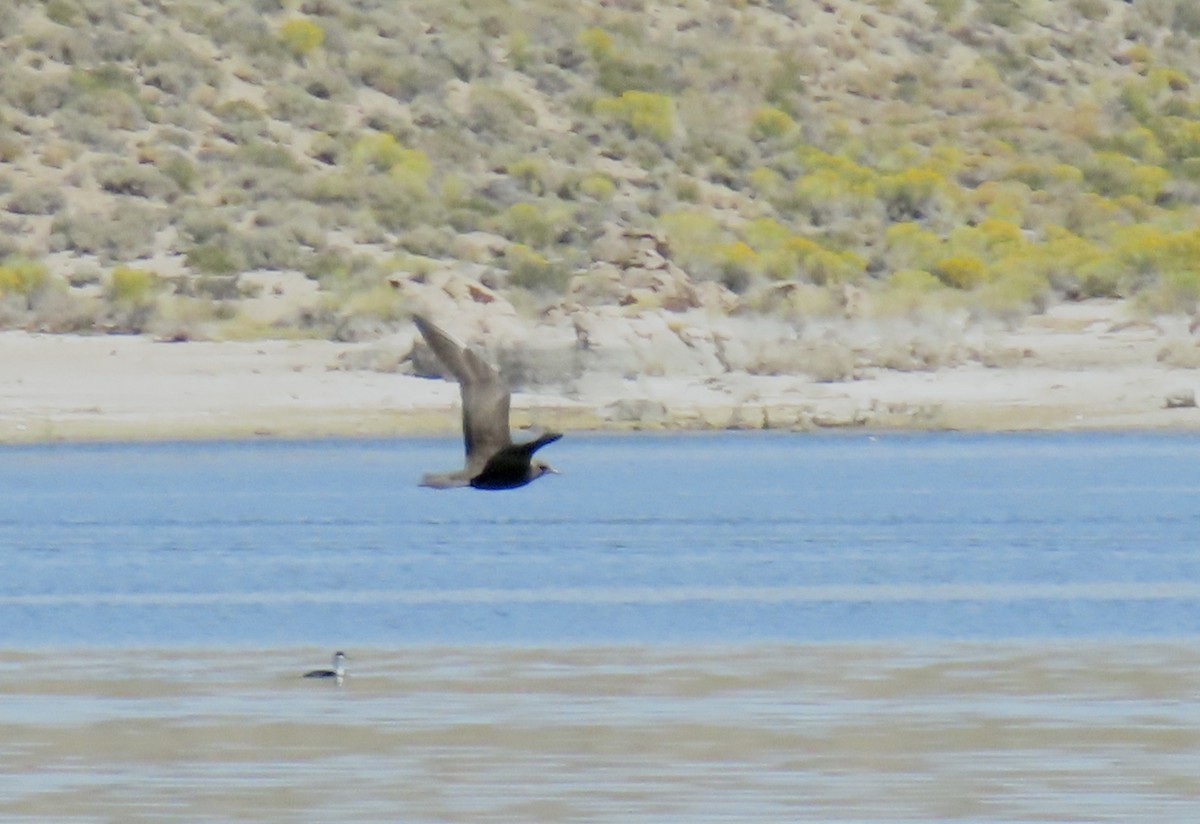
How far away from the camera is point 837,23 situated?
72.8m

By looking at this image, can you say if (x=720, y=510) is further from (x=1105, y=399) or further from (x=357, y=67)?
(x=357, y=67)

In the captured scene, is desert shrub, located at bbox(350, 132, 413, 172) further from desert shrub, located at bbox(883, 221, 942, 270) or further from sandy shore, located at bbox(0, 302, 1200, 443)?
sandy shore, located at bbox(0, 302, 1200, 443)

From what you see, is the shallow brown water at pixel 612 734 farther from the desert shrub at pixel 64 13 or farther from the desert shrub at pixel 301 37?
the desert shrub at pixel 301 37

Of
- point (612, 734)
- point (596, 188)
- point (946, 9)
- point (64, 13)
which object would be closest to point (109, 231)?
point (596, 188)

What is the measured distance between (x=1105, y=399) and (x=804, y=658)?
79.5 ft

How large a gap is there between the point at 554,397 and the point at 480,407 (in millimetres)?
24688

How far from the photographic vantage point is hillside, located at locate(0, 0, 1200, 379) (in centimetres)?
4988

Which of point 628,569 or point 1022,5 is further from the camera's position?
point 1022,5

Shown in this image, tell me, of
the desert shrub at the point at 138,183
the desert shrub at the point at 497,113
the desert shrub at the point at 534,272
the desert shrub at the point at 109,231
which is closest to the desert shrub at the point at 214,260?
the desert shrub at the point at 109,231

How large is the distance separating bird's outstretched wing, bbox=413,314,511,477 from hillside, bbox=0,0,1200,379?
25.2 m

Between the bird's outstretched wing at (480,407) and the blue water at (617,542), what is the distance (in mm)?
3057

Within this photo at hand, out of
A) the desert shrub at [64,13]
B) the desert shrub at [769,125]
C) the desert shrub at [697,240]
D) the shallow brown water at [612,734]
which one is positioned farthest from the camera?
the desert shrub at [769,125]

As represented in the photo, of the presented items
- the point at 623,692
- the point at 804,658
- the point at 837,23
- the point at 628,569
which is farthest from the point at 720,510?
the point at 837,23

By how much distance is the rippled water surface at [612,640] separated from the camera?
1416cm
